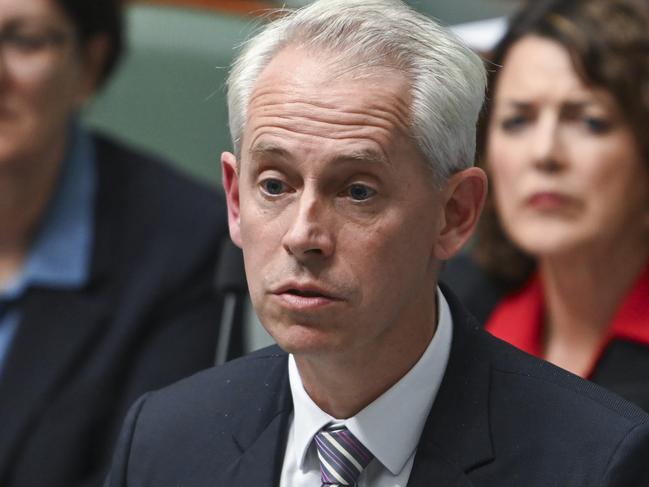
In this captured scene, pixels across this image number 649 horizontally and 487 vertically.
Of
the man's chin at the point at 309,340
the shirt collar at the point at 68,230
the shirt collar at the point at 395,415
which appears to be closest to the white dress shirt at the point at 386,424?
the shirt collar at the point at 395,415

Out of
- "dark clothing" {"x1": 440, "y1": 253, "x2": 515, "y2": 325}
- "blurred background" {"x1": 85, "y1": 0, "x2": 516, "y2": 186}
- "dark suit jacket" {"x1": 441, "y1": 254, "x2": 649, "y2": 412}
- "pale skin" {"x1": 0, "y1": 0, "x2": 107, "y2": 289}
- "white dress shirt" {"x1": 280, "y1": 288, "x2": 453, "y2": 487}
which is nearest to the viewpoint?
"white dress shirt" {"x1": 280, "y1": 288, "x2": 453, "y2": 487}

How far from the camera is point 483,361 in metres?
1.51

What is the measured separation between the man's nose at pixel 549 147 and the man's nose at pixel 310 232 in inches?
36.7

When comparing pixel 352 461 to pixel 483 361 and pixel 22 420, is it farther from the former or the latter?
pixel 22 420

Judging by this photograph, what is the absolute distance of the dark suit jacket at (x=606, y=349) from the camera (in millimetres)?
1970

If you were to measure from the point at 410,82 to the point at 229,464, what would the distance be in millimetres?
472

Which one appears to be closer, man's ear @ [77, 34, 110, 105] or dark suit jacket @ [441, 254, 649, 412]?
dark suit jacket @ [441, 254, 649, 412]

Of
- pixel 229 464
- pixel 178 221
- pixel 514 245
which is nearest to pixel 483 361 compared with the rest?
pixel 229 464

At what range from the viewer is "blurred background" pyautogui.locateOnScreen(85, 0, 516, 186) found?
310 centimetres

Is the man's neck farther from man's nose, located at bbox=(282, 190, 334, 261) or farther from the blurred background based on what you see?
the blurred background

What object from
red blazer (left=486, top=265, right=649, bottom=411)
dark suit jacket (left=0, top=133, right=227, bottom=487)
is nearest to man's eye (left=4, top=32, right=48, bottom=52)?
dark suit jacket (left=0, top=133, right=227, bottom=487)

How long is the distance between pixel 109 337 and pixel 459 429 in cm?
104

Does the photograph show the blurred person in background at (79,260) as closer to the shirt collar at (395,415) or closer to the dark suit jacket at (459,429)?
the dark suit jacket at (459,429)

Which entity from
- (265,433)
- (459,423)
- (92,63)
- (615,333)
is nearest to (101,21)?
(92,63)
